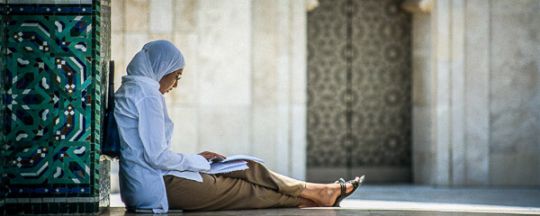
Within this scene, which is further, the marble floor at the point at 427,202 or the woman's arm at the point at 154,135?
the marble floor at the point at 427,202

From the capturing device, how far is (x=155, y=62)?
6617 mm

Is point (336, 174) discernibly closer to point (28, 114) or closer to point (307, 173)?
point (307, 173)

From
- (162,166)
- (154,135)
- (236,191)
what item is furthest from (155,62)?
(236,191)

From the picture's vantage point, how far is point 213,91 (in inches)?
454

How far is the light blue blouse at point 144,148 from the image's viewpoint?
6402 millimetres

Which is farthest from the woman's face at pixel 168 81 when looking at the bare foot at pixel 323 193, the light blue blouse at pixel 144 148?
the bare foot at pixel 323 193

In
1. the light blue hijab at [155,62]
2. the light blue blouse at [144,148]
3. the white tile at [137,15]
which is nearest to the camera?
the light blue blouse at [144,148]

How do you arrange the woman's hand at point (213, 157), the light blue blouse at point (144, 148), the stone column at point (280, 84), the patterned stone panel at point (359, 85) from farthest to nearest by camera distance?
the patterned stone panel at point (359, 85) < the stone column at point (280, 84) < the woman's hand at point (213, 157) < the light blue blouse at point (144, 148)

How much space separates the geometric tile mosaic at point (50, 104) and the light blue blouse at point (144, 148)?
0.23 metres

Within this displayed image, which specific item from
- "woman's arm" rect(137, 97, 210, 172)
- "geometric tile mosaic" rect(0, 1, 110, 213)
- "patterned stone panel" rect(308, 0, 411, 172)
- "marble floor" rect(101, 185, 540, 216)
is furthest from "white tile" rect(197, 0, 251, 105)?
"geometric tile mosaic" rect(0, 1, 110, 213)

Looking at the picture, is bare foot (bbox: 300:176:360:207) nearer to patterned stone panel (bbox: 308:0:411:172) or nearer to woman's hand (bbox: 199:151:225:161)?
woman's hand (bbox: 199:151:225:161)

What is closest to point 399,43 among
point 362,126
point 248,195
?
point 362,126

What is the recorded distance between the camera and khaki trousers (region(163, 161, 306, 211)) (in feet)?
Answer: 21.6

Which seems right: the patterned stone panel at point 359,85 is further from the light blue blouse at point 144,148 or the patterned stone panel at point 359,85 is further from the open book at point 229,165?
the light blue blouse at point 144,148
